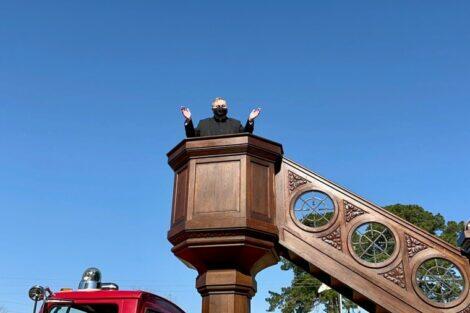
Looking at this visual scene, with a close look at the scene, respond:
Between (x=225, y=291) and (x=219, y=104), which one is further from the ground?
(x=219, y=104)

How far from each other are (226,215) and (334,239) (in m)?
1.53

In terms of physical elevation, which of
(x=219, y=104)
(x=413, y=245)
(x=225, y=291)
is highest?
(x=219, y=104)

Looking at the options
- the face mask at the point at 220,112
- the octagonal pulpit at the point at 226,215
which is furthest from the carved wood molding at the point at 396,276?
the face mask at the point at 220,112

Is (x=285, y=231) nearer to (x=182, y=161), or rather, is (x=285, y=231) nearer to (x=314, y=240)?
(x=314, y=240)

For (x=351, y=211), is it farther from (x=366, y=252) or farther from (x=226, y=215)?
(x=226, y=215)

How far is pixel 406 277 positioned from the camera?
6.13 m

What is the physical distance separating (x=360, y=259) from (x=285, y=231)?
3.25ft

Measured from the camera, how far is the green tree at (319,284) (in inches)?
1622

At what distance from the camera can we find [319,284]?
45.6m

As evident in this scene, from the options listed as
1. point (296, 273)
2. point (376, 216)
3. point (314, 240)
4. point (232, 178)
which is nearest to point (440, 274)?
point (376, 216)

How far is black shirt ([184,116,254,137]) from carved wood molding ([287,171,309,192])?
81cm

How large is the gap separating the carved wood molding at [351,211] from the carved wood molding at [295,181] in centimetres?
61

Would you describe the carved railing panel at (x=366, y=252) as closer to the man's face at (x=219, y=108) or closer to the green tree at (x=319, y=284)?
the man's face at (x=219, y=108)

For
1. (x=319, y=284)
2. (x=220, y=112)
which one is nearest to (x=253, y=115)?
(x=220, y=112)
